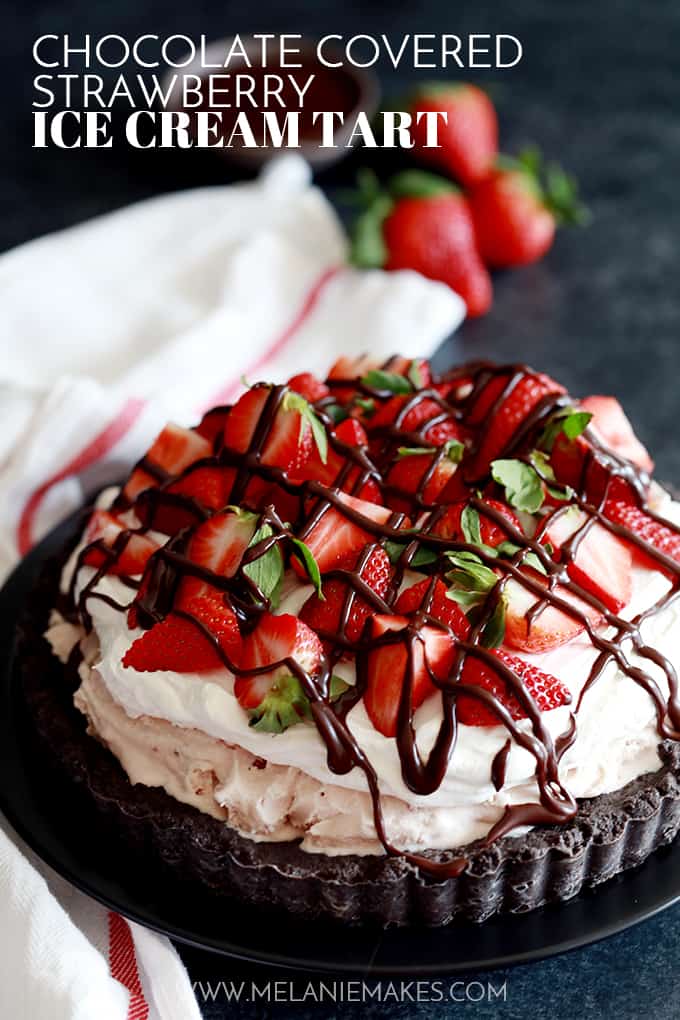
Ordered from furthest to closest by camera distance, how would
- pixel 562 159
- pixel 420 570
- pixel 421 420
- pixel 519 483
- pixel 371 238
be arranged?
pixel 562 159 → pixel 371 238 → pixel 421 420 → pixel 519 483 → pixel 420 570

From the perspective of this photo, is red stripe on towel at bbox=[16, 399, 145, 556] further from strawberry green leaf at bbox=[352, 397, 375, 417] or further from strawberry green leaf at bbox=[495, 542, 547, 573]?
strawberry green leaf at bbox=[495, 542, 547, 573]

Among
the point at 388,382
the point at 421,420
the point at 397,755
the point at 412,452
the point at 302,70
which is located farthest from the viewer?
the point at 302,70

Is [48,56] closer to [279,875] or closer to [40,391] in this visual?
[40,391]

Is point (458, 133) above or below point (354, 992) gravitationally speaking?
above

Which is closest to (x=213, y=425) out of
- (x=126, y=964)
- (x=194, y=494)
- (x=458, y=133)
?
(x=194, y=494)

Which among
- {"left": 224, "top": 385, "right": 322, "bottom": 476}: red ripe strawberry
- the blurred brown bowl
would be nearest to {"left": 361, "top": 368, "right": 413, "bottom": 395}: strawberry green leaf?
{"left": 224, "top": 385, "right": 322, "bottom": 476}: red ripe strawberry

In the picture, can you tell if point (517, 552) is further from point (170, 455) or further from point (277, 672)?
point (170, 455)
